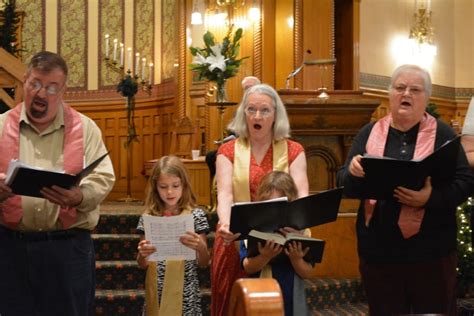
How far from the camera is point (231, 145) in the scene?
358cm

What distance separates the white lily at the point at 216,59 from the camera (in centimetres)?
686

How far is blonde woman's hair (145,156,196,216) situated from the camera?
3.65 m

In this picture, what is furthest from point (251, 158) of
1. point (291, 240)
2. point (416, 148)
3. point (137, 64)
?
point (137, 64)

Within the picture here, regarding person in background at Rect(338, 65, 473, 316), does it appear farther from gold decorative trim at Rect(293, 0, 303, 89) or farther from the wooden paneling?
the wooden paneling

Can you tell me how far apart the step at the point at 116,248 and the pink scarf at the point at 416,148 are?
317cm

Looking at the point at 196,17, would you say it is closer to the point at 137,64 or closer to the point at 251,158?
the point at 137,64

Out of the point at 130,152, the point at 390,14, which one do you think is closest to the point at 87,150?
the point at 130,152

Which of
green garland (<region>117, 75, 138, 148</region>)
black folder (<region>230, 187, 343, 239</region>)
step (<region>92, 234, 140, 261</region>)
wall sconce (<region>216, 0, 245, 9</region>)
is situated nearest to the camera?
black folder (<region>230, 187, 343, 239</region>)

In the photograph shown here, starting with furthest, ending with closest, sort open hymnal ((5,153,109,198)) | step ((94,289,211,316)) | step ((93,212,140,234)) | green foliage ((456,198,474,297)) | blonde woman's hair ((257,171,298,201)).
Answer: step ((93,212,140,234)) → green foliage ((456,198,474,297)) → step ((94,289,211,316)) → blonde woman's hair ((257,171,298,201)) → open hymnal ((5,153,109,198))

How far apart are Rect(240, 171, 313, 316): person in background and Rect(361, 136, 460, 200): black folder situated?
0.35 m

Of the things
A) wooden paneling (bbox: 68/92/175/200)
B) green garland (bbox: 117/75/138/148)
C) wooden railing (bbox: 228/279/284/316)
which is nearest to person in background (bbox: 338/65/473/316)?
wooden railing (bbox: 228/279/284/316)

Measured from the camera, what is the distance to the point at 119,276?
577cm

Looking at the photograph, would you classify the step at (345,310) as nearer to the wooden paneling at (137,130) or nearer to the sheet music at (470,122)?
the sheet music at (470,122)

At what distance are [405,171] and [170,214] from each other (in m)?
1.20
